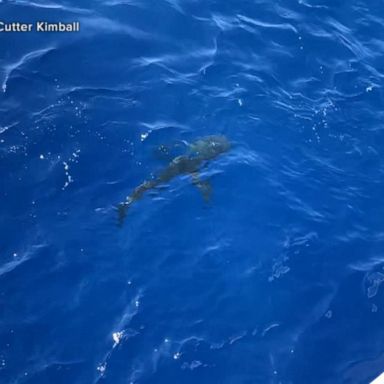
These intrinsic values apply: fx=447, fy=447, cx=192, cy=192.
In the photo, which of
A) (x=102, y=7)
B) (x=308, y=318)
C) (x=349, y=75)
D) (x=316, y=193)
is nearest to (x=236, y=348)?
(x=308, y=318)

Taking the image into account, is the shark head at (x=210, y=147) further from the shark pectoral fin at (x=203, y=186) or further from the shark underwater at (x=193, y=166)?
the shark pectoral fin at (x=203, y=186)

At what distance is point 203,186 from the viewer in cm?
1004

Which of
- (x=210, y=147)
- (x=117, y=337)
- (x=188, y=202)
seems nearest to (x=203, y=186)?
(x=188, y=202)

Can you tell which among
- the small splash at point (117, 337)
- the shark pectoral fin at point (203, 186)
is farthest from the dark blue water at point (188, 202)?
the shark pectoral fin at point (203, 186)

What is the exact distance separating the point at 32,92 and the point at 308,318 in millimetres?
7842

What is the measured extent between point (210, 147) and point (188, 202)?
5.20 ft

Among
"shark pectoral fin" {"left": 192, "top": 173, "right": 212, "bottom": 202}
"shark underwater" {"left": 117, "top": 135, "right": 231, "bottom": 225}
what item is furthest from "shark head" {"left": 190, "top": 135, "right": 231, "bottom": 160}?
"shark pectoral fin" {"left": 192, "top": 173, "right": 212, "bottom": 202}

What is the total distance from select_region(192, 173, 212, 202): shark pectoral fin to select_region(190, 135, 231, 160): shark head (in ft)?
2.11

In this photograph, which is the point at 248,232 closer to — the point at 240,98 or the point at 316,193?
the point at 316,193

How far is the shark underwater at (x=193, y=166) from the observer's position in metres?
9.64

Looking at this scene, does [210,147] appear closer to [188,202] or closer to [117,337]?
[188,202]

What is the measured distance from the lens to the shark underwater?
31.6 ft

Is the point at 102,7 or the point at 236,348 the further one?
the point at 102,7

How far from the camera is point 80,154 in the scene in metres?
9.75
